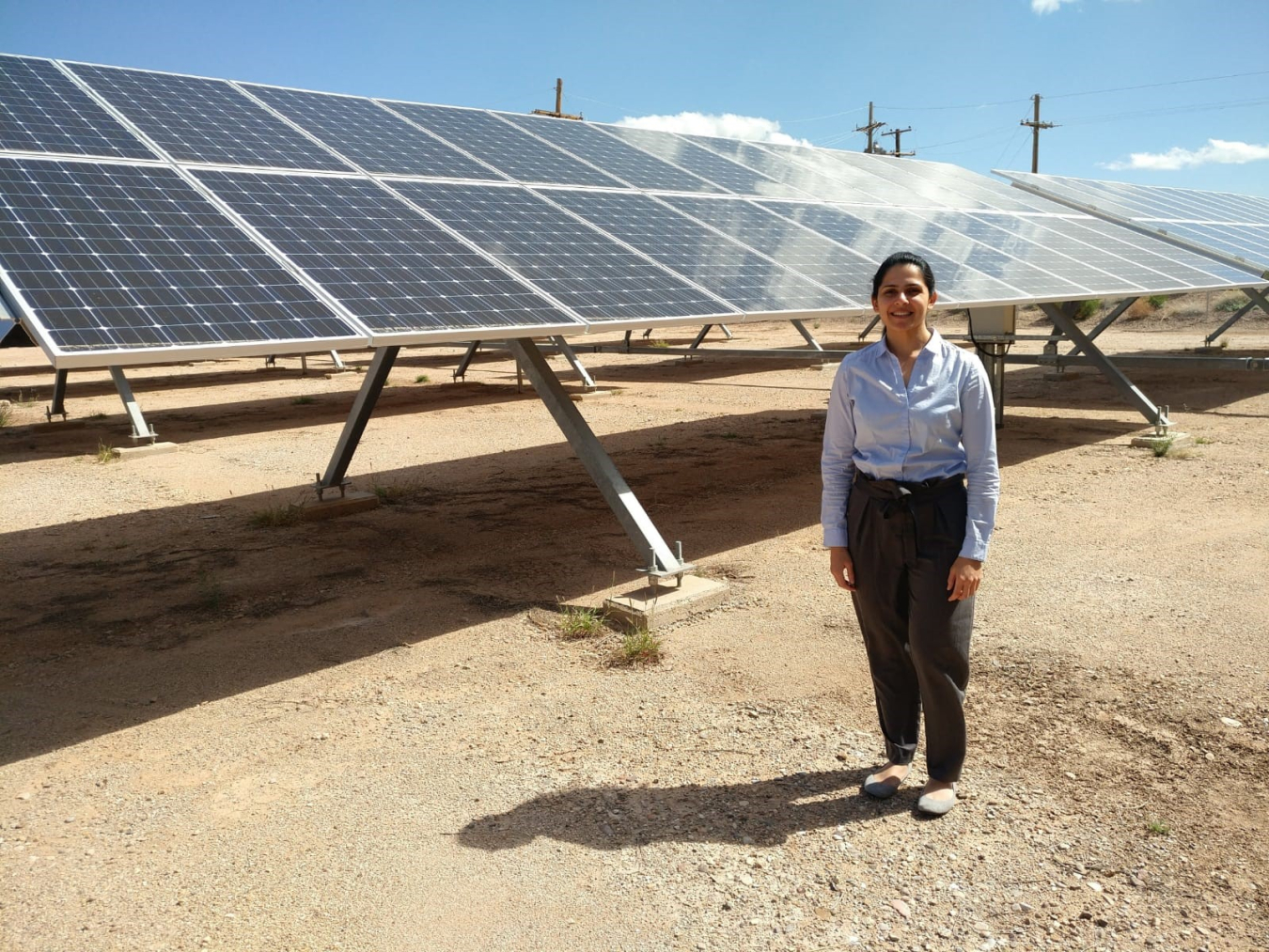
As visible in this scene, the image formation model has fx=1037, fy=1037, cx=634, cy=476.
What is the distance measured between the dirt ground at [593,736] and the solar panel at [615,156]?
3.14 metres

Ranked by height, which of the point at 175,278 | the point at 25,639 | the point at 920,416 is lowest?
the point at 25,639

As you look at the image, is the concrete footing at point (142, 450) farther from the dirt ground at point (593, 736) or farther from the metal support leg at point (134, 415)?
the dirt ground at point (593, 736)

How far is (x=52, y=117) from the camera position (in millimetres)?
7305

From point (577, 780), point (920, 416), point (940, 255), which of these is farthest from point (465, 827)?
point (940, 255)

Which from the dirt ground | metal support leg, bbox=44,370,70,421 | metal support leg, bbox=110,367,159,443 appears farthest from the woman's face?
metal support leg, bbox=44,370,70,421

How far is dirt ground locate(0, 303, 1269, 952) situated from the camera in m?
3.67

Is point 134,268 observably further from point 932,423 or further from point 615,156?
point 615,156

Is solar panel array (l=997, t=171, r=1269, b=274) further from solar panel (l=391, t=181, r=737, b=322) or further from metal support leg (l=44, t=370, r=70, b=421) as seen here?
metal support leg (l=44, t=370, r=70, b=421)

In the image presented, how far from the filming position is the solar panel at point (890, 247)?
9219mm

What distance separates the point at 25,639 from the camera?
6.73m

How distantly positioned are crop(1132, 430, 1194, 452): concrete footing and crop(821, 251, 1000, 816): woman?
361 inches

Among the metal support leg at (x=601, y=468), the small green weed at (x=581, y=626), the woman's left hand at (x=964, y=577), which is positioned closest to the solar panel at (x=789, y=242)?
the metal support leg at (x=601, y=468)

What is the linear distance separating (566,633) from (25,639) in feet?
11.6

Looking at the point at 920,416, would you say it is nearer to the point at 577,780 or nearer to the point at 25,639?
the point at 577,780
